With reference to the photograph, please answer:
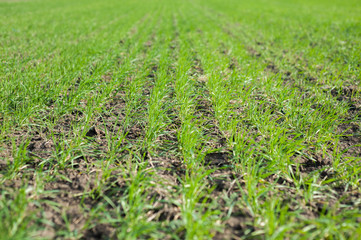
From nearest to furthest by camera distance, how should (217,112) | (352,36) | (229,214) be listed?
1. (229,214)
2. (217,112)
3. (352,36)

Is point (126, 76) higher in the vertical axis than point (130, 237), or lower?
higher

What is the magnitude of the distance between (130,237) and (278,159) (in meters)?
1.31

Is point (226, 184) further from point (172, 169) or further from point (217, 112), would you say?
point (217, 112)

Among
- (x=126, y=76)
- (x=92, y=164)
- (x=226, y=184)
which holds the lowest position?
(x=226, y=184)

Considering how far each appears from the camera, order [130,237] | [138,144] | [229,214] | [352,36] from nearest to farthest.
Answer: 1. [130,237]
2. [229,214]
3. [138,144]
4. [352,36]

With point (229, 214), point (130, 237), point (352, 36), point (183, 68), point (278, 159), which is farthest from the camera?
point (352, 36)

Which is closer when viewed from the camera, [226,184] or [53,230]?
[53,230]

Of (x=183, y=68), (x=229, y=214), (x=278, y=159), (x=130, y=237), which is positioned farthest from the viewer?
(x=183, y=68)

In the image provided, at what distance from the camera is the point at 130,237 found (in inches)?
53.8

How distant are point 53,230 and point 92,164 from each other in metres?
0.65

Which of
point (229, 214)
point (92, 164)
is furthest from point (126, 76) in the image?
point (229, 214)

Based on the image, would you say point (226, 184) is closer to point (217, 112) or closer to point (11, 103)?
point (217, 112)

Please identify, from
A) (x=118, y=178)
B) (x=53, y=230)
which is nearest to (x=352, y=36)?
(x=118, y=178)

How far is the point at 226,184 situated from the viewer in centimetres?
188
